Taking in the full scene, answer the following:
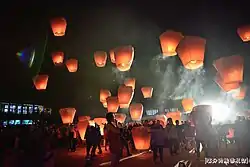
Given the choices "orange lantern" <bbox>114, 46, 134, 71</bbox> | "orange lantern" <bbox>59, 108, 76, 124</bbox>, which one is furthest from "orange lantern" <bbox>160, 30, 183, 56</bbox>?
"orange lantern" <bbox>59, 108, 76, 124</bbox>

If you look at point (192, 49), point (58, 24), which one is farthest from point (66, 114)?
point (192, 49)

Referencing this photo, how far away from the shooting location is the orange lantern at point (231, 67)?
30.8ft

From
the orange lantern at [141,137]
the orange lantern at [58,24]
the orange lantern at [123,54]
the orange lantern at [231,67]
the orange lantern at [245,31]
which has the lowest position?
the orange lantern at [141,137]

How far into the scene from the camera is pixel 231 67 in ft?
31.1

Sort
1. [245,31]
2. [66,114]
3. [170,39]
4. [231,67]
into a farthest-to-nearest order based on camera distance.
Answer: [66,114] < [245,31] < [170,39] < [231,67]

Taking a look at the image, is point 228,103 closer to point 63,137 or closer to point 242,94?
point 242,94

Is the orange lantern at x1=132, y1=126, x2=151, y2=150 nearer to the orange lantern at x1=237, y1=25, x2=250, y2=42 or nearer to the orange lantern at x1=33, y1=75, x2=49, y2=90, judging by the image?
the orange lantern at x1=237, y1=25, x2=250, y2=42

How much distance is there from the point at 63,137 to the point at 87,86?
10.6m

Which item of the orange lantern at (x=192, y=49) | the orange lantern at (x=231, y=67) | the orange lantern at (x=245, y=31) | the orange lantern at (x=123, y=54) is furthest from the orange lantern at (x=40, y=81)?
the orange lantern at (x=245, y=31)

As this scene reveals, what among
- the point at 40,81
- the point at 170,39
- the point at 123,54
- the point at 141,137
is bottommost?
the point at 141,137

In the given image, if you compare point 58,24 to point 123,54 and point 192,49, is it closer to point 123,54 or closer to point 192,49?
point 123,54

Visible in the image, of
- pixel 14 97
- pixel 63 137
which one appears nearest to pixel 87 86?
pixel 14 97

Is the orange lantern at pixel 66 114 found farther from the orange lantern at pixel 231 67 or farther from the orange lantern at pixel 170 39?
the orange lantern at pixel 231 67

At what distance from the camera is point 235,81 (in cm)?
992
